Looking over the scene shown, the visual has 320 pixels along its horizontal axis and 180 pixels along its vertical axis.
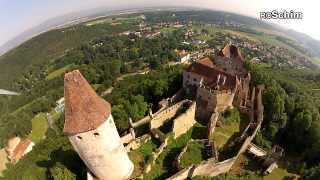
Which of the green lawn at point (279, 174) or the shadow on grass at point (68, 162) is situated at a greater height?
the shadow on grass at point (68, 162)

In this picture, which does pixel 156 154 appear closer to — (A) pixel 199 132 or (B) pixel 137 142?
(B) pixel 137 142

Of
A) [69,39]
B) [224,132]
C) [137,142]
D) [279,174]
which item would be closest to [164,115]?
[137,142]

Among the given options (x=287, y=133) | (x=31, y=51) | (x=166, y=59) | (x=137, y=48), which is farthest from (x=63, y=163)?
(x=31, y=51)

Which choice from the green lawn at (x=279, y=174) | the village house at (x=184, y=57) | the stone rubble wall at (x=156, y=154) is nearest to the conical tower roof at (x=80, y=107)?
the stone rubble wall at (x=156, y=154)

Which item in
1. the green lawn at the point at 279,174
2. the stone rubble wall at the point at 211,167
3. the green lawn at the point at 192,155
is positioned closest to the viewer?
the stone rubble wall at the point at 211,167

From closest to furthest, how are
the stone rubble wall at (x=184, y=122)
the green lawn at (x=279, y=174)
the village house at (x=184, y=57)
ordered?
the green lawn at (x=279, y=174)
the stone rubble wall at (x=184, y=122)
the village house at (x=184, y=57)

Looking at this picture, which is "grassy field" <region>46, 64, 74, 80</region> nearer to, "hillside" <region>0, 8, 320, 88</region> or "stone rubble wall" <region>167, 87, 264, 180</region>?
"hillside" <region>0, 8, 320, 88</region>

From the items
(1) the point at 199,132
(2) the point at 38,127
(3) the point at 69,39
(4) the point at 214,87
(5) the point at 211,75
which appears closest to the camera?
(1) the point at 199,132

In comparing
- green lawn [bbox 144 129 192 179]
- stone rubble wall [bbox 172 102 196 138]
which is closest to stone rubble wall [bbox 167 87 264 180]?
green lawn [bbox 144 129 192 179]

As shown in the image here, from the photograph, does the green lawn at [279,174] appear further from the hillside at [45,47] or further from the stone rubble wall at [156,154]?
the hillside at [45,47]
